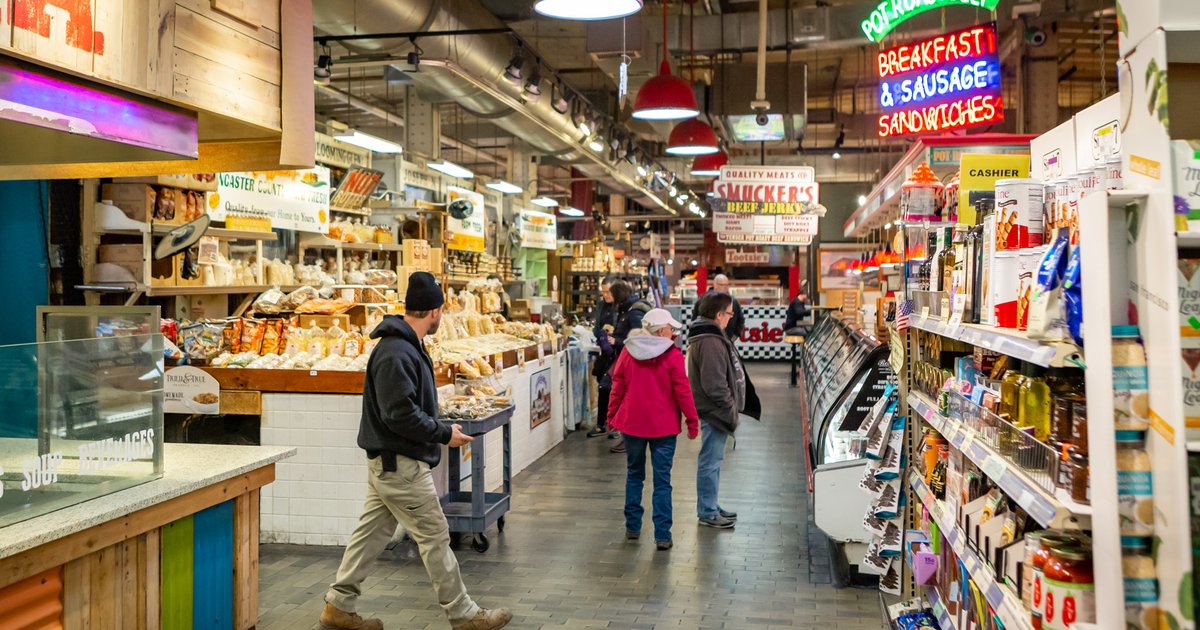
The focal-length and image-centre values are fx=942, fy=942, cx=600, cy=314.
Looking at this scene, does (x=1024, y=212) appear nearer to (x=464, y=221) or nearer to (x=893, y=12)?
(x=893, y=12)

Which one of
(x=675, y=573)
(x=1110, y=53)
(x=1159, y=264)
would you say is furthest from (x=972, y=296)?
(x=1110, y=53)

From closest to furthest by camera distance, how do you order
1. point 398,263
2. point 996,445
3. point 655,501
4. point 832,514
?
point 996,445, point 832,514, point 655,501, point 398,263

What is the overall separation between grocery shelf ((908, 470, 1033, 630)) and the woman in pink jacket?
7.67 feet

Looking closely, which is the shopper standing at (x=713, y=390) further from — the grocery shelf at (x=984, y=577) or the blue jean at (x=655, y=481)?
the grocery shelf at (x=984, y=577)

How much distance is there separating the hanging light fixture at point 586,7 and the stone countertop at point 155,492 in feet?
9.26

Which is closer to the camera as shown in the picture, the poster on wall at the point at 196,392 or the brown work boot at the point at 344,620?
the brown work boot at the point at 344,620

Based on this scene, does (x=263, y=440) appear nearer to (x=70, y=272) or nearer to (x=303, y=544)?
(x=303, y=544)

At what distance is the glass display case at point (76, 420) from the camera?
3064mm

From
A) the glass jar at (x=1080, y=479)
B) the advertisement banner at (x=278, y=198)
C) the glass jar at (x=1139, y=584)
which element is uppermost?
the advertisement banner at (x=278, y=198)

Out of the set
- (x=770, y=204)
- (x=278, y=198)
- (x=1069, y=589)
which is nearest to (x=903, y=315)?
(x=1069, y=589)

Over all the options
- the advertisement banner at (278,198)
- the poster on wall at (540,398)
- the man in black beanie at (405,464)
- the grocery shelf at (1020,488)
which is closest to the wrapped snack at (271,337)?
the advertisement banner at (278,198)

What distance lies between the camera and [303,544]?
6.28 m

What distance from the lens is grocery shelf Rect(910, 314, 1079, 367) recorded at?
2184 millimetres

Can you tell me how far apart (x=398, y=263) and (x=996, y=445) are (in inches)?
410
